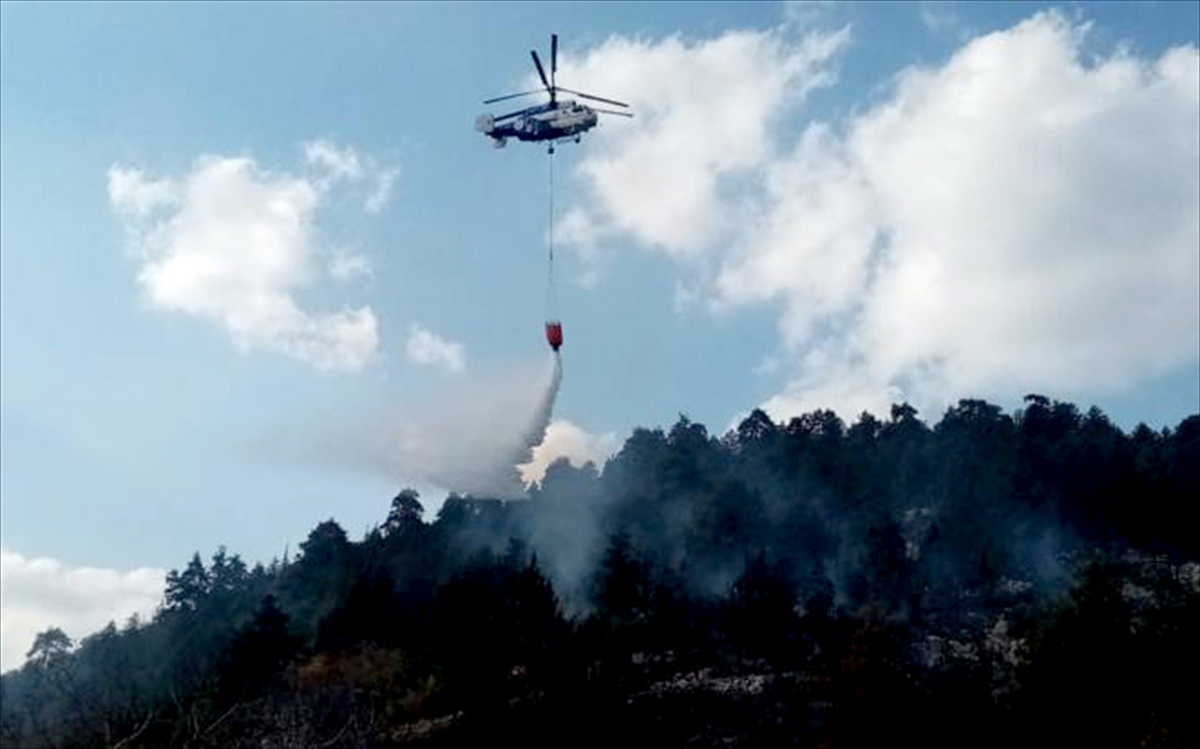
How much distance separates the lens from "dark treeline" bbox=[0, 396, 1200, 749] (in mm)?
46219

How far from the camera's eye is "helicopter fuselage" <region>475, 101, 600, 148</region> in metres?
40.7

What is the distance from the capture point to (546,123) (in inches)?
1623

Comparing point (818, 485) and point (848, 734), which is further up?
point (818, 485)

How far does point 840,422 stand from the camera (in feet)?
365

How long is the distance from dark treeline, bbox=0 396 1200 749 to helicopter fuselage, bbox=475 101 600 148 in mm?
17658

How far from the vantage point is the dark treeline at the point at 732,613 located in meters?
46.2

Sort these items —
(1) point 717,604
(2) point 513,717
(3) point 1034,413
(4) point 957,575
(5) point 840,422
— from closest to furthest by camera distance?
(2) point 513,717 < (1) point 717,604 < (4) point 957,575 < (3) point 1034,413 < (5) point 840,422

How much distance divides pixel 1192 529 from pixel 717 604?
28.7 m

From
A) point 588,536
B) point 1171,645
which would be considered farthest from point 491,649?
point 588,536

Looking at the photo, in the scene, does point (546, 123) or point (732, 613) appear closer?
point (546, 123)

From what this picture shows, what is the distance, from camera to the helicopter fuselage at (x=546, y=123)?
40719 mm

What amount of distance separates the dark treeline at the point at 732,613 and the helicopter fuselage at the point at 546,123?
17.7 m

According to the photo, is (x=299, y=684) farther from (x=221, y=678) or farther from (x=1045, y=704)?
(x=1045, y=704)

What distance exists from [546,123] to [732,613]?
33.3 metres
